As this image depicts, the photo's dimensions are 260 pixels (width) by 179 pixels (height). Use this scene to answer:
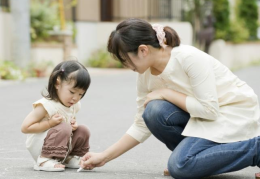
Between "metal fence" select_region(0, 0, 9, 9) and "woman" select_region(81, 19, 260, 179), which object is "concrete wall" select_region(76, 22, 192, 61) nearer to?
"metal fence" select_region(0, 0, 9, 9)

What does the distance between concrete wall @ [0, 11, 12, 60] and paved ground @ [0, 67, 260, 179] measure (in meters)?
1.51

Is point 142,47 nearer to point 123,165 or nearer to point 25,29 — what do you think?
point 123,165

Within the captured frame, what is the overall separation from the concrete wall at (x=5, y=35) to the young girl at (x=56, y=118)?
8.60 m

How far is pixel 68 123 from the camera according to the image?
13.1 feet

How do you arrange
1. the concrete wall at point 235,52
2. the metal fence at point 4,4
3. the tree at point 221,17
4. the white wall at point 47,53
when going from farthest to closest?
1. the tree at point 221,17
2. the concrete wall at point 235,52
3. the white wall at point 47,53
4. the metal fence at point 4,4

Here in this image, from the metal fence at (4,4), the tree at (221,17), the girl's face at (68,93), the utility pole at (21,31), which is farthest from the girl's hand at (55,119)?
the tree at (221,17)

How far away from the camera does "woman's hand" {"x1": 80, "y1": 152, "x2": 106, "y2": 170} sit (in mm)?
3864

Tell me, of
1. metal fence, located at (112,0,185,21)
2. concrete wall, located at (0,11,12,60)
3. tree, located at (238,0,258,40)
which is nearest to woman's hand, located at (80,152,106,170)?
concrete wall, located at (0,11,12,60)

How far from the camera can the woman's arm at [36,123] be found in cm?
386

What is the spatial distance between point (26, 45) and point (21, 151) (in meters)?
7.46

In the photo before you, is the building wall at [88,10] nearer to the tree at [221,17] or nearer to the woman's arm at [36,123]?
the tree at [221,17]

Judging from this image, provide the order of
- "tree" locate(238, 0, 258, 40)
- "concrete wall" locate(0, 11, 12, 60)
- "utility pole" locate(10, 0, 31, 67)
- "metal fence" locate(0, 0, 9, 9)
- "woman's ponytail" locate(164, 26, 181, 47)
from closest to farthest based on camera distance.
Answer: "woman's ponytail" locate(164, 26, 181, 47)
"utility pole" locate(10, 0, 31, 67)
"concrete wall" locate(0, 11, 12, 60)
"metal fence" locate(0, 0, 9, 9)
"tree" locate(238, 0, 258, 40)

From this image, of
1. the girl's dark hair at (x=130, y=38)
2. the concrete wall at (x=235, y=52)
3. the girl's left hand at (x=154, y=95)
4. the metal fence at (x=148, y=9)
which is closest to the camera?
the girl's dark hair at (x=130, y=38)

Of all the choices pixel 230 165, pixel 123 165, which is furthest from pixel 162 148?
pixel 230 165
